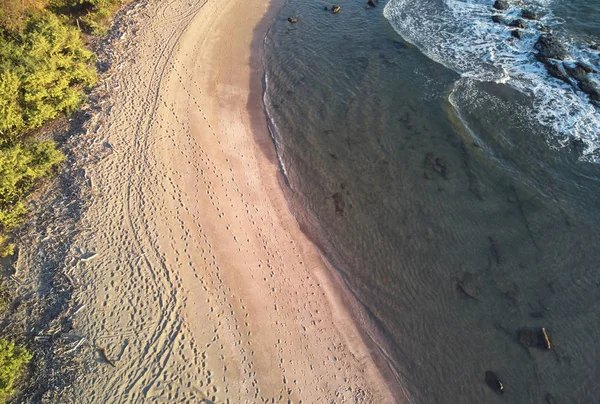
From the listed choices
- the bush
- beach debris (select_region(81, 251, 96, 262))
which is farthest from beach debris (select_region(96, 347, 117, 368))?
beach debris (select_region(81, 251, 96, 262))

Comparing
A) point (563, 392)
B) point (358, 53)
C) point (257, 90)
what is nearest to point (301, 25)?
point (358, 53)

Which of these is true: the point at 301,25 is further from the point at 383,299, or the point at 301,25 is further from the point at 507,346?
the point at 507,346

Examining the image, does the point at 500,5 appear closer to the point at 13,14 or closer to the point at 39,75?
the point at 39,75

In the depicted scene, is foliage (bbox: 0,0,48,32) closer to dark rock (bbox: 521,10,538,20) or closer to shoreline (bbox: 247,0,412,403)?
shoreline (bbox: 247,0,412,403)

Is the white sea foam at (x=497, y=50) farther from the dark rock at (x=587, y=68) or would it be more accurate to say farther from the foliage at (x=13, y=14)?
the foliage at (x=13, y=14)

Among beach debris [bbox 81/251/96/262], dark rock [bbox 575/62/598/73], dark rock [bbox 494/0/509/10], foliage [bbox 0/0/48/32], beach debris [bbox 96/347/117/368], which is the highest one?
foliage [bbox 0/0/48/32]

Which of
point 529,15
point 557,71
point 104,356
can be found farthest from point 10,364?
point 529,15
